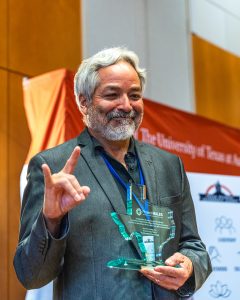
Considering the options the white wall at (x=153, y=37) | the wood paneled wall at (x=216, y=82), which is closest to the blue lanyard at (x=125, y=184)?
the white wall at (x=153, y=37)

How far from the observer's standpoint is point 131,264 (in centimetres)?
167

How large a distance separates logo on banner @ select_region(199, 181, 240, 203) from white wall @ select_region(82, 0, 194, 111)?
1875mm

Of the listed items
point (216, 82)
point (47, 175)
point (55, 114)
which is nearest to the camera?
point (47, 175)

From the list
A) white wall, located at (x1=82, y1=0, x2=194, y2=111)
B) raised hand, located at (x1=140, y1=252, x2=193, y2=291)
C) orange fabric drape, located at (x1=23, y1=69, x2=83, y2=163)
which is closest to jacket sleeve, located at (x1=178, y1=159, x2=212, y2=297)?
raised hand, located at (x1=140, y1=252, x2=193, y2=291)

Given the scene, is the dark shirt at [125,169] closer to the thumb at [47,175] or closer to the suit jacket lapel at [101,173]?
the suit jacket lapel at [101,173]

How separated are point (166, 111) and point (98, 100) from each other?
8.61ft

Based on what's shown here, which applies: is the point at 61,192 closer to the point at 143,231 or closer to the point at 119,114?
the point at 143,231

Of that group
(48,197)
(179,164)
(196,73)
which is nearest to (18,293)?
(179,164)

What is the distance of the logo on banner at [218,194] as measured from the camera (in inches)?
168

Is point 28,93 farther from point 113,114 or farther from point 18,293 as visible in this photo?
point 113,114

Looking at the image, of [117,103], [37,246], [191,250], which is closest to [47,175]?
[37,246]

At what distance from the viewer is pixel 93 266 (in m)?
1.74

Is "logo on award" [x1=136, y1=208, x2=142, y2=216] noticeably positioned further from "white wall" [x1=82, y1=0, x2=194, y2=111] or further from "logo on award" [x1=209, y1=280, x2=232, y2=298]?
"white wall" [x1=82, y1=0, x2=194, y2=111]

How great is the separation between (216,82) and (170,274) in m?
5.66
